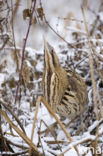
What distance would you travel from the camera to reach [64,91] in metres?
1.45

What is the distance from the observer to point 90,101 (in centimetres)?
162

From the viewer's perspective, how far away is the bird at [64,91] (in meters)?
1.37

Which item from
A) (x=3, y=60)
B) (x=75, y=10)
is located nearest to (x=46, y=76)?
(x=3, y=60)

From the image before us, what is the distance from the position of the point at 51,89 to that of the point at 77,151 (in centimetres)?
A: 47

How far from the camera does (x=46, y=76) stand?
1360 mm

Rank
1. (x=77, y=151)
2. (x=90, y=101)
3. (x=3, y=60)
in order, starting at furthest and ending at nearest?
(x=3, y=60)
(x=90, y=101)
(x=77, y=151)

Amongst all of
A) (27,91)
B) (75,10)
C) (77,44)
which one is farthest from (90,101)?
(75,10)

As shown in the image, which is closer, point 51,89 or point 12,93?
point 51,89

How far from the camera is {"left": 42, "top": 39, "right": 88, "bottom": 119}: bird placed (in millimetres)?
1373

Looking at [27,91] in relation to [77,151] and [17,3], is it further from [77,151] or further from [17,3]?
[77,151]

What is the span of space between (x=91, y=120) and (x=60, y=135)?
207 millimetres

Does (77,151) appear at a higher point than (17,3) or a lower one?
lower

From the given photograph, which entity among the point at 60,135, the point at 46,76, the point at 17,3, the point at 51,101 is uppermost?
the point at 17,3

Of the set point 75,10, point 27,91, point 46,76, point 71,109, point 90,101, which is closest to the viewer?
point 46,76
